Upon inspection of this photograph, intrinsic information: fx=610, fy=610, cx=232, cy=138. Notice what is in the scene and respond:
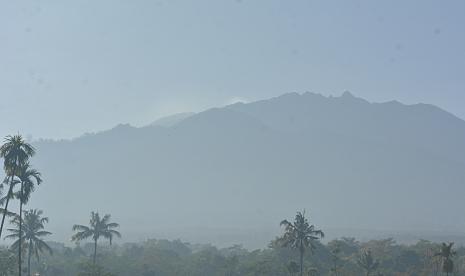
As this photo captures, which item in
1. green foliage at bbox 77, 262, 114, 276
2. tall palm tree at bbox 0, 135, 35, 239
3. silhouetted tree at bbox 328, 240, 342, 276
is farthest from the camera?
silhouetted tree at bbox 328, 240, 342, 276

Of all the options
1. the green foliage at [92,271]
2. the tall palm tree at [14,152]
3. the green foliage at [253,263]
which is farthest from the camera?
the green foliage at [253,263]

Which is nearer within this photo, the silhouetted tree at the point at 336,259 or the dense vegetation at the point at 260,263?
the silhouetted tree at the point at 336,259

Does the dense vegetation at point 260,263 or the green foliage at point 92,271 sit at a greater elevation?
the green foliage at point 92,271

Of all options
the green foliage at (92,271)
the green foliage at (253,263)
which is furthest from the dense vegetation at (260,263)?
the green foliage at (92,271)

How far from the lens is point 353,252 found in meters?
155

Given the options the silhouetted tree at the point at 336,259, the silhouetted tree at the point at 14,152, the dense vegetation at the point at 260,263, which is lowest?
the dense vegetation at the point at 260,263

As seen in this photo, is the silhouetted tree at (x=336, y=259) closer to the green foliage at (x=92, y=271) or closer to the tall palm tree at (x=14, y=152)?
the green foliage at (x=92, y=271)

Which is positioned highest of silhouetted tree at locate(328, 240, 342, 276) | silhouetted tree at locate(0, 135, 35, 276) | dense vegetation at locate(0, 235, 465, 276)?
silhouetted tree at locate(0, 135, 35, 276)

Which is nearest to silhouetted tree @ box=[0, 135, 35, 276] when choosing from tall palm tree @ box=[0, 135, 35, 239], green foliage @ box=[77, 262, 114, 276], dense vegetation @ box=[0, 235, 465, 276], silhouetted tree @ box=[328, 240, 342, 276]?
tall palm tree @ box=[0, 135, 35, 239]

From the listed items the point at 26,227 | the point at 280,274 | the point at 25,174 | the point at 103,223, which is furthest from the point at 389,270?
the point at 25,174

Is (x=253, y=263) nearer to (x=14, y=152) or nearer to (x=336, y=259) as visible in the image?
(x=336, y=259)

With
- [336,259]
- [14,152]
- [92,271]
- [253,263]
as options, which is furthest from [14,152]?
[253,263]

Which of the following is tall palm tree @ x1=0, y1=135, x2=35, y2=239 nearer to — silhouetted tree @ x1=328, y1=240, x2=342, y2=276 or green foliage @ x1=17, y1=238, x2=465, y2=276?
silhouetted tree @ x1=328, y1=240, x2=342, y2=276

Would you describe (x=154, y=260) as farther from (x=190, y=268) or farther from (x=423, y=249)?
(x=423, y=249)
